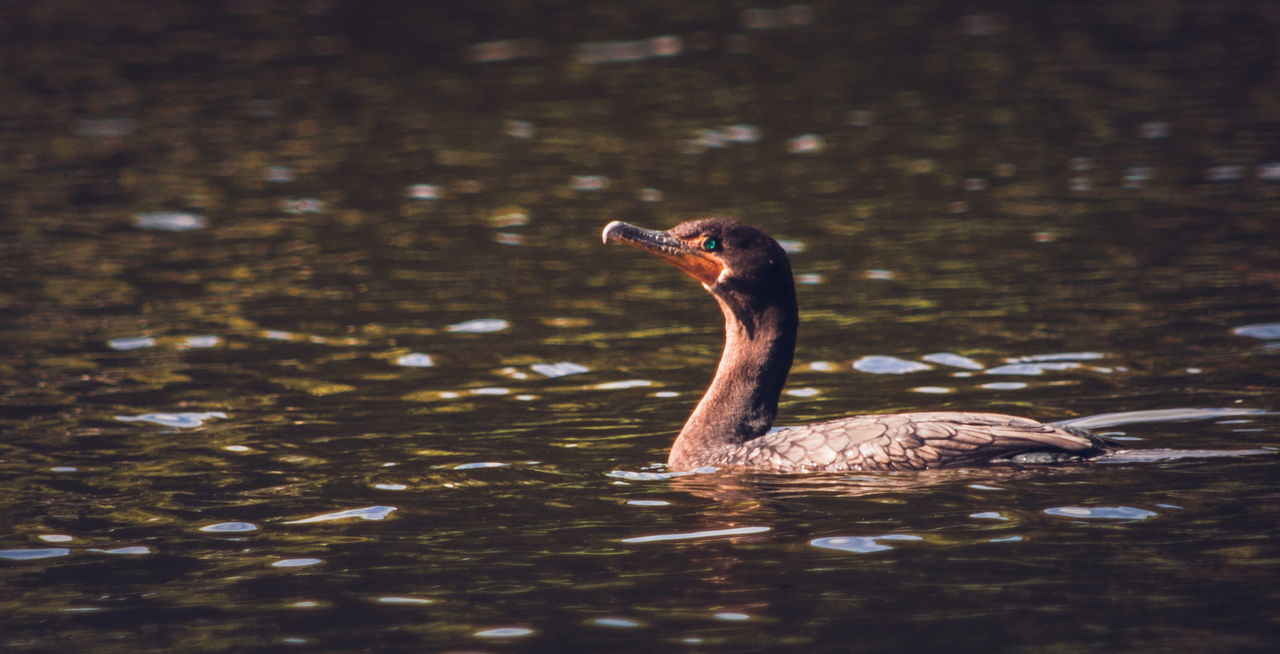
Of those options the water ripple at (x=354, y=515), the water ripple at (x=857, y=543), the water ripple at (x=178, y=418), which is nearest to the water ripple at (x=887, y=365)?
the water ripple at (x=857, y=543)

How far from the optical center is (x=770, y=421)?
1012cm

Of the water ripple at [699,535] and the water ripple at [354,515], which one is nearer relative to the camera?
the water ripple at [699,535]

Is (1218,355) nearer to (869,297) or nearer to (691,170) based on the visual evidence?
(869,297)

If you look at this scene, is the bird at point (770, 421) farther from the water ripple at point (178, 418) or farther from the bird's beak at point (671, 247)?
the water ripple at point (178, 418)

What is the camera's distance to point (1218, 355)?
1163 cm

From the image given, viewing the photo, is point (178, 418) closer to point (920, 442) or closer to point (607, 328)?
point (607, 328)

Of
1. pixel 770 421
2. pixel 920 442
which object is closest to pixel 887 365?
pixel 770 421

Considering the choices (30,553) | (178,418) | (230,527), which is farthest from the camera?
(178,418)

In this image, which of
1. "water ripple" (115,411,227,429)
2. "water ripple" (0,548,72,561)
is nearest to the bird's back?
"water ripple" (0,548,72,561)

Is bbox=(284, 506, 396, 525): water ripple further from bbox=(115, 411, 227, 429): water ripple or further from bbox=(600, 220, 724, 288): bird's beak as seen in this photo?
bbox=(115, 411, 227, 429): water ripple

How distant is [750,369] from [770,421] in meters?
0.36

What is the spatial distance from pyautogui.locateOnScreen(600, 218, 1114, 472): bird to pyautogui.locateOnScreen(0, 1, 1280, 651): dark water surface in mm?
198

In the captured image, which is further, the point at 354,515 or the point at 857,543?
the point at 354,515

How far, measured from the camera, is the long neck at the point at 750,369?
9.98 m
